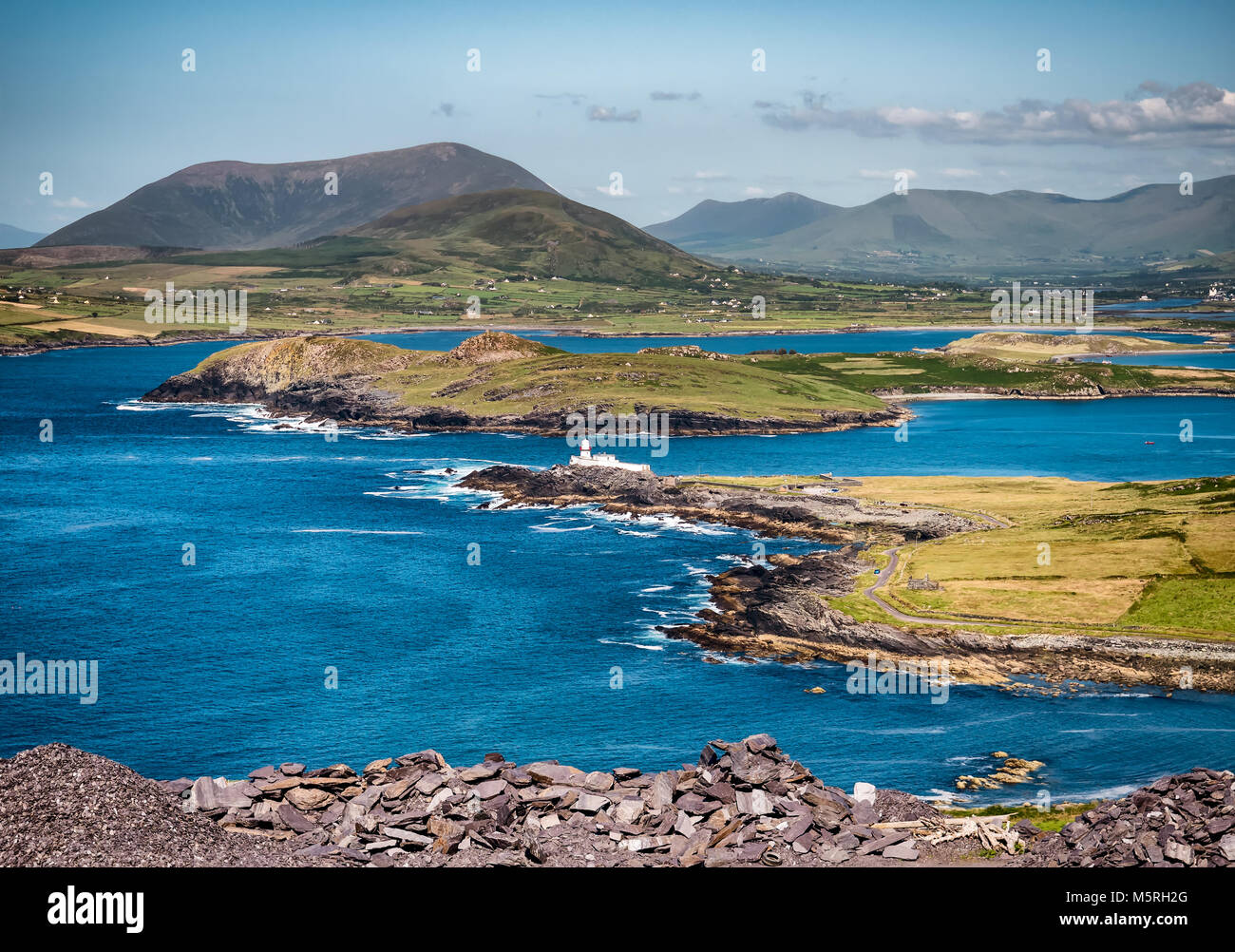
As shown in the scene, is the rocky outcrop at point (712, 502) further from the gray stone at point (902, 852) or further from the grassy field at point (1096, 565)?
the gray stone at point (902, 852)

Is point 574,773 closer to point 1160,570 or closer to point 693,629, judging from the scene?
point 693,629

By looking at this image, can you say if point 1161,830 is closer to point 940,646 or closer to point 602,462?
point 940,646

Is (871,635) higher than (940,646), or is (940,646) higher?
(871,635)

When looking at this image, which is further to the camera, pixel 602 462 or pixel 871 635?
pixel 602 462

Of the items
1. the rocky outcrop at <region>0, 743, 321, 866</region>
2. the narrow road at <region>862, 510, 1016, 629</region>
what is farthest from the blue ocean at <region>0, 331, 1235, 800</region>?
the rocky outcrop at <region>0, 743, 321, 866</region>

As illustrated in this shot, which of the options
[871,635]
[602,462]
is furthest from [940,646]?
[602,462]

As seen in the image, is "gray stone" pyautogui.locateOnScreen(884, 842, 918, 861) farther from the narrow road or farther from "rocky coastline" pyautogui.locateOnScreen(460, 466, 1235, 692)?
the narrow road
